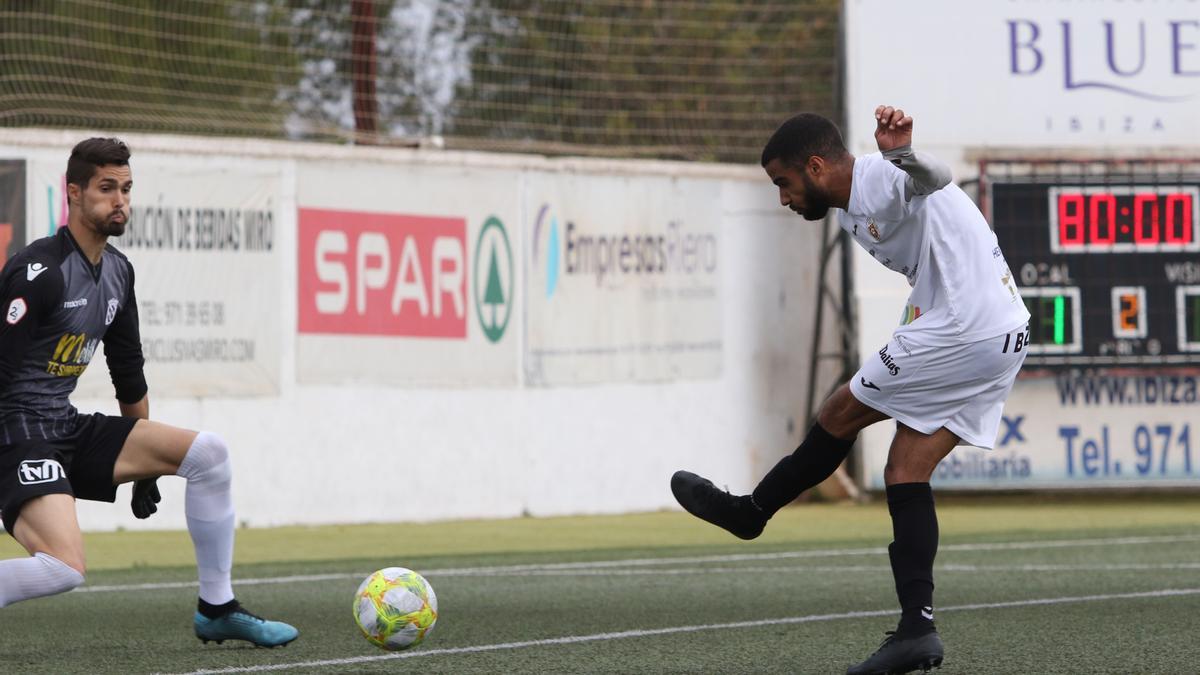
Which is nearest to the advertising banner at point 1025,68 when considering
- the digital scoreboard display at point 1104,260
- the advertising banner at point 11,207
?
the digital scoreboard display at point 1104,260

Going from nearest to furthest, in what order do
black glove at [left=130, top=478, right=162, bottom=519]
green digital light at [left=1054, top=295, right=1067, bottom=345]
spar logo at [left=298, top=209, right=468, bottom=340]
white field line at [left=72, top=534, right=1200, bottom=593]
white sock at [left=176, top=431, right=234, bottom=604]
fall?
1. white sock at [left=176, top=431, right=234, bottom=604]
2. black glove at [left=130, top=478, right=162, bottom=519]
3. white field line at [left=72, top=534, right=1200, bottom=593]
4. spar logo at [left=298, top=209, right=468, bottom=340]
5. green digital light at [left=1054, top=295, right=1067, bottom=345]

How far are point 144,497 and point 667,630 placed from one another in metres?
2.20

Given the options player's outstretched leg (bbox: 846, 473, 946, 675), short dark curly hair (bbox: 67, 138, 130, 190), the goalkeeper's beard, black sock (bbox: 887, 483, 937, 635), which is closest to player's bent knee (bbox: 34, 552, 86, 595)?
the goalkeeper's beard

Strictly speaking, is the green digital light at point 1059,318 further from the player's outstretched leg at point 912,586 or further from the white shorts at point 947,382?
the player's outstretched leg at point 912,586

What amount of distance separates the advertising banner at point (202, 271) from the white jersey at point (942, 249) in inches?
319

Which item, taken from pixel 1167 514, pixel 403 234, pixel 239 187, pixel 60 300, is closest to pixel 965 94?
pixel 1167 514

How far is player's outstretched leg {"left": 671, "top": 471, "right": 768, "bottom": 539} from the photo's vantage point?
275 inches

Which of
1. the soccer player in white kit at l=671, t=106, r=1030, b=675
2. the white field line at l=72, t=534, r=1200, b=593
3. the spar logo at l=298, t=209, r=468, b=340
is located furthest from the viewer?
the spar logo at l=298, t=209, r=468, b=340

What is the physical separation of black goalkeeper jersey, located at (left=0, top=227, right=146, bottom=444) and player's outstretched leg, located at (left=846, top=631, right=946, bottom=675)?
2984 millimetres

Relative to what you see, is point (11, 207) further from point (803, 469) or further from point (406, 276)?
point (803, 469)

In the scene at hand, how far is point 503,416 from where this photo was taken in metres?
15.7

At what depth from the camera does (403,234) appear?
15078mm

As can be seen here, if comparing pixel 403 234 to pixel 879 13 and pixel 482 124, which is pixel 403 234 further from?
pixel 879 13

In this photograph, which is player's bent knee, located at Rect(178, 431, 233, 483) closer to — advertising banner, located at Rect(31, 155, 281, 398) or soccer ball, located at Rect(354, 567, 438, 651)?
soccer ball, located at Rect(354, 567, 438, 651)
